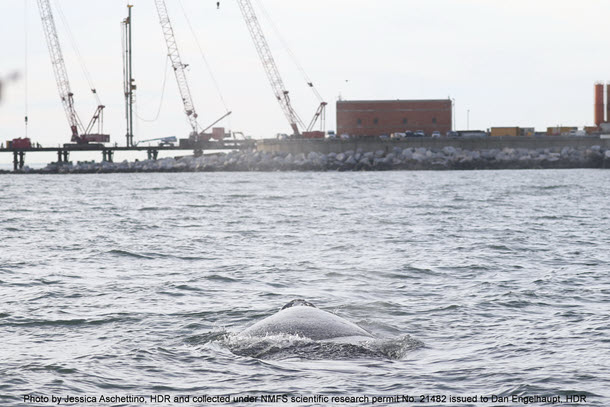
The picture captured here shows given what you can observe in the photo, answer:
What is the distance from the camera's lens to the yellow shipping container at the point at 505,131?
440 feet

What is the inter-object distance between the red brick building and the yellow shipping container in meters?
6.85

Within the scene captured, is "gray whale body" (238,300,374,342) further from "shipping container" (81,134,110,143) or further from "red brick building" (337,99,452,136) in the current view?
"shipping container" (81,134,110,143)

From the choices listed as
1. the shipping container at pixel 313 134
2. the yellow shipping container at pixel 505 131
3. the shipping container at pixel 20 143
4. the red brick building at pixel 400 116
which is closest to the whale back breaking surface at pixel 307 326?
the red brick building at pixel 400 116

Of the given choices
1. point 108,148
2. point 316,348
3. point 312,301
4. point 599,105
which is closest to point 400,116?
point 599,105

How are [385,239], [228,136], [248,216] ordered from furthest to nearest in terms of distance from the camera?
[228,136] < [248,216] < [385,239]

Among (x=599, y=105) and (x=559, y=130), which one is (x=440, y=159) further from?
(x=599, y=105)

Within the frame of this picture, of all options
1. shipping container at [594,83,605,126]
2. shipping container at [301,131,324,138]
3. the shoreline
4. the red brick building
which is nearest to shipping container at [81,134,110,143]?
shipping container at [301,131,324,138]

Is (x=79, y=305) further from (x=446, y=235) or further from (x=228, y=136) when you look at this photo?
(x=228, y=136)

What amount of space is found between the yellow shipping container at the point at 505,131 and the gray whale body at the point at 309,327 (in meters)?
123

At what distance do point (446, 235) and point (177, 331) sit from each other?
19.4 m

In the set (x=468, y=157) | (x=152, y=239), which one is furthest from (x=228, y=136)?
(x=152, y=239)

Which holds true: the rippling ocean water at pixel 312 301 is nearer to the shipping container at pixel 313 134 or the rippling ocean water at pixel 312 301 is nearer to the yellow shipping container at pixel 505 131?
the yellow shipping container at pixel 505 131

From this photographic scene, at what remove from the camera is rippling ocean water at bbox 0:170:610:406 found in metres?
11.6

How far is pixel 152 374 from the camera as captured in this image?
12.2m
